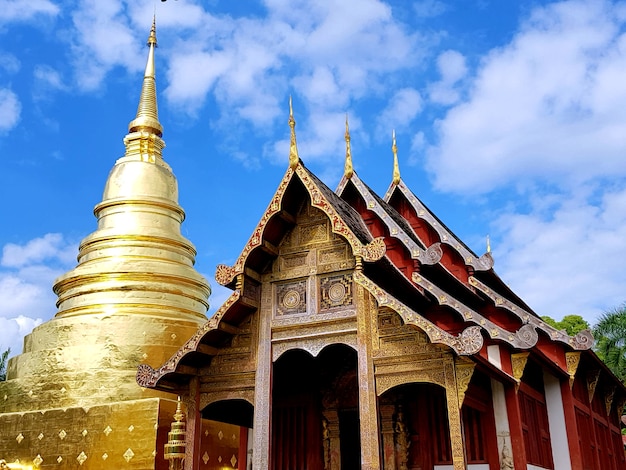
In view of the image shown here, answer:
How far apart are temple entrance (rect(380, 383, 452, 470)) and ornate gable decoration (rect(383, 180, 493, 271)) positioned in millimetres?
3193

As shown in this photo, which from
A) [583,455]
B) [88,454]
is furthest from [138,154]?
[583,455]

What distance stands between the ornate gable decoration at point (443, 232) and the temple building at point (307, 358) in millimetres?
42

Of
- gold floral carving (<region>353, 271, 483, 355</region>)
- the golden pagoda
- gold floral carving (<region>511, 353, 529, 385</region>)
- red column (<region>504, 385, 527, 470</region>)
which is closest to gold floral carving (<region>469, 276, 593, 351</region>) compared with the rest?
gold floral carving (<region>511, 353, 529, 385</region>)

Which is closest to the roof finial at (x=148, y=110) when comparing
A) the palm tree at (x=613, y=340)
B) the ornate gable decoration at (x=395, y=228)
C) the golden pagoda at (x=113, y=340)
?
the golden pagoda at (x=113, y=340)

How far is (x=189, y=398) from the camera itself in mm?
11258

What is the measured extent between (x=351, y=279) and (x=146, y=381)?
3488mm

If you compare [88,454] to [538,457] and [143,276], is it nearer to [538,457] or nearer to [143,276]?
[143,276]

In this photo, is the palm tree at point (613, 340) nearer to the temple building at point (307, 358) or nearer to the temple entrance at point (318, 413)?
the temple building at point (307, 358)

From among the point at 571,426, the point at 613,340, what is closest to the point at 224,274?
the point at 571,426

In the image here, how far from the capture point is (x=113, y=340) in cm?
1418

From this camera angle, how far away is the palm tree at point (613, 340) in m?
29.3

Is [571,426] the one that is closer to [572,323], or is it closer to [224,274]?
[224,274]

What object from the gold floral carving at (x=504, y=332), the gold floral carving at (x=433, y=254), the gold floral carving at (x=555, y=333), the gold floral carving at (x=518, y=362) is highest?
the gold floral carving at (x=433, y=254)

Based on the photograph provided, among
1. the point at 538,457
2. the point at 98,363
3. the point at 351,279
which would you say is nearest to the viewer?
the point at 351,279
